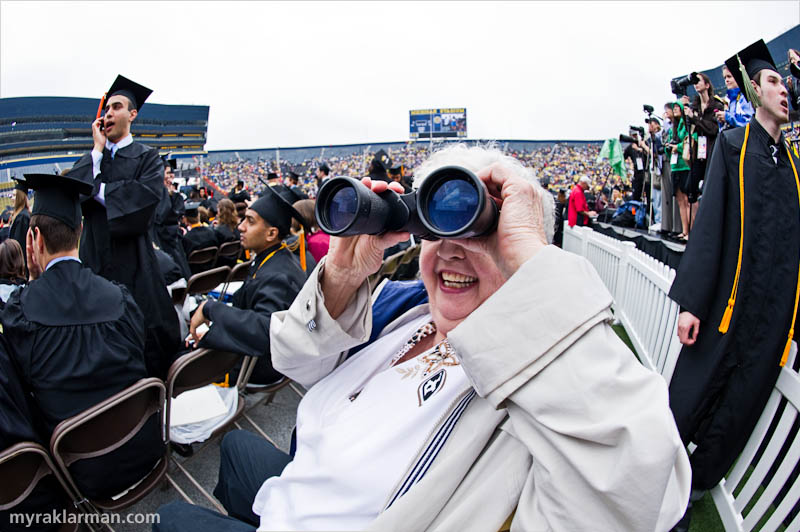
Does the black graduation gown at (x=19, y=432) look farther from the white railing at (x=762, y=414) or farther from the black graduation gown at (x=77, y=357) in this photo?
the white railing at (x=762, y=414)

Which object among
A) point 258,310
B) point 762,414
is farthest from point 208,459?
point 762,414

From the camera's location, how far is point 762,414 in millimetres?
1798

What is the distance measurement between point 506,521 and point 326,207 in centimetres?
90

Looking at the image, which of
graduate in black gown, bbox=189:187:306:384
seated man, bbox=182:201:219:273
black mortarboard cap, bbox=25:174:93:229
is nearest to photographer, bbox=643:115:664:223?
graduate in black gown, bbox=189:187:306:384

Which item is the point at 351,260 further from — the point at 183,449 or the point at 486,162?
the point at 183,449

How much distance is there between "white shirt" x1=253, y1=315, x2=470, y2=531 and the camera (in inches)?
41.6

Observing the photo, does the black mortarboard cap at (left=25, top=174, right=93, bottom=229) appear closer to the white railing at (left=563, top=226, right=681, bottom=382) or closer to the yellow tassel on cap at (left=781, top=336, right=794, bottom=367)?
the yellow tassel on cap at (left=781, top=336, right=794, bottom=367)

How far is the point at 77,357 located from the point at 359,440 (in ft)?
5.13

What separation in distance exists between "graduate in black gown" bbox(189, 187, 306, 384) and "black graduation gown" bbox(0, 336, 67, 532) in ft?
2.44

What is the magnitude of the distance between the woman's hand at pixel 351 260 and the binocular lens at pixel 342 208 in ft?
0.73

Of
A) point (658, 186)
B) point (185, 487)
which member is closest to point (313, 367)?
point (185, 487)

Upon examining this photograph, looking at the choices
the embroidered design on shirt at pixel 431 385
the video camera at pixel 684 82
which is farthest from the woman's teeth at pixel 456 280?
the video camera at pixel 684 82

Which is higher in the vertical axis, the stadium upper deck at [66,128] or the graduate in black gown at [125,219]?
the stadium upper deck at [66,128]

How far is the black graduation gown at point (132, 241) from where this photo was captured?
10.7 ft
